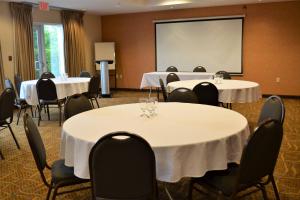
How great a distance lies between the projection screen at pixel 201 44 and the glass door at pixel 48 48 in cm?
293

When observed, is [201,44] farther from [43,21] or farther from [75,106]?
[75,106]

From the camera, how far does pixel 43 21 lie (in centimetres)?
811

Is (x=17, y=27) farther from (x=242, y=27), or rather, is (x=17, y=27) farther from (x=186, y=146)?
(x=186, y=146)

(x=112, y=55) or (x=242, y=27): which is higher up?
(x=242, y=27)

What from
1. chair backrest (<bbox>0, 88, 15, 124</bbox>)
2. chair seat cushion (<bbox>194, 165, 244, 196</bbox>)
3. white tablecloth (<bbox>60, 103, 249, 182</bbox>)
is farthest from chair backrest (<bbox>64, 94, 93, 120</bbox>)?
chair seat cushion (<bbox>194, 165, 244, 196</bbox>)

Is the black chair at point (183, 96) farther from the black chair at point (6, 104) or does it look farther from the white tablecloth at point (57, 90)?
the white tablecloth at point (57, 90)

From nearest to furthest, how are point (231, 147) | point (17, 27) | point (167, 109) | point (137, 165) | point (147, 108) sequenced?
point (137, 165) < point (231, 147) < point (147, 108) < point (167, 109) < point (17, 27)

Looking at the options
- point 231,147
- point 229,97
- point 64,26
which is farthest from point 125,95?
point 231,147

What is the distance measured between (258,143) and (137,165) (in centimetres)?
77

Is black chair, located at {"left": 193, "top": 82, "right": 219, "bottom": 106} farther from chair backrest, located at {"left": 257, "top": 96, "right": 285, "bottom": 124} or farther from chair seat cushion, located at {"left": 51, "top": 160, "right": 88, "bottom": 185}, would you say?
chair seat cushion, located at {"left": 51, "top": 160, "right": 88, "bottom": 185}

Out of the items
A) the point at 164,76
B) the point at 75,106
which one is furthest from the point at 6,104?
the point at 164,76

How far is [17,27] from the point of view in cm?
721

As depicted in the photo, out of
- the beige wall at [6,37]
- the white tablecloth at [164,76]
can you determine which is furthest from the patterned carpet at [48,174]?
the beige wall at [6,37]

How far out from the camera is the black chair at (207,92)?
454 cm
